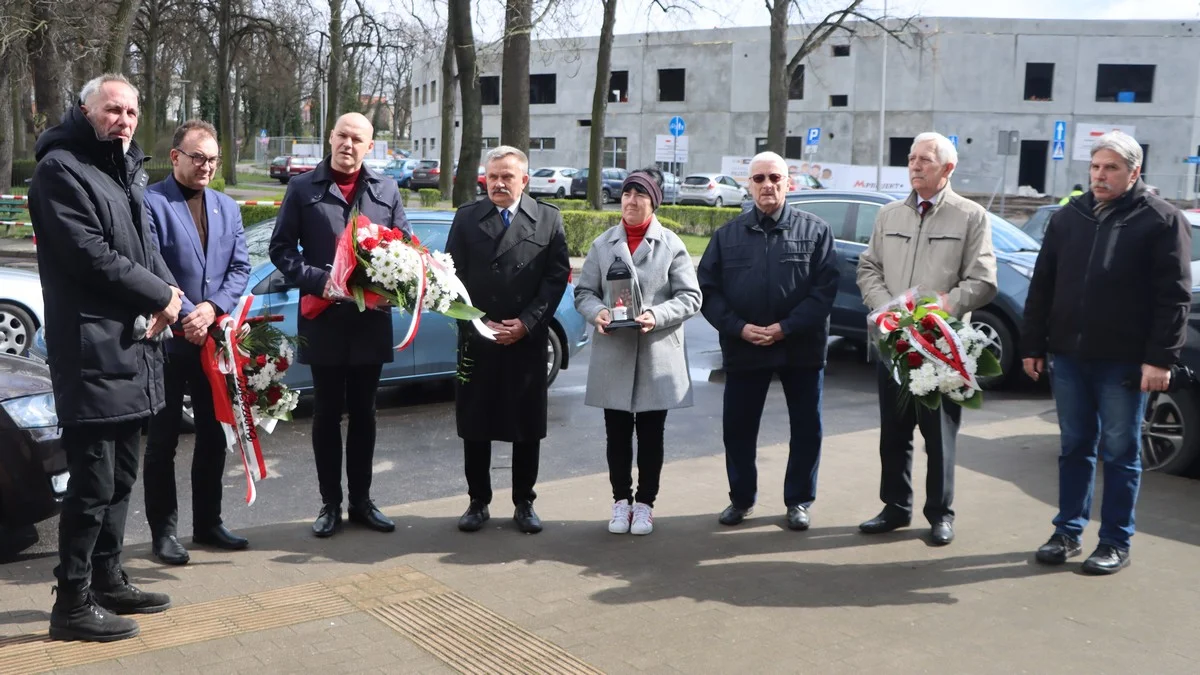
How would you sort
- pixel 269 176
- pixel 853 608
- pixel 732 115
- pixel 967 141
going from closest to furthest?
1. pixel 853 608
2. pixel 967 141
3. pixel 732 115
4. pixel 269 176

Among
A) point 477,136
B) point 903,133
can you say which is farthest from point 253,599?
point 903,133

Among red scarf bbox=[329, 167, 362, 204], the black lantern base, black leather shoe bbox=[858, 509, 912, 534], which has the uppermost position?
red scarf bbox=[329, 167, 362, 204]

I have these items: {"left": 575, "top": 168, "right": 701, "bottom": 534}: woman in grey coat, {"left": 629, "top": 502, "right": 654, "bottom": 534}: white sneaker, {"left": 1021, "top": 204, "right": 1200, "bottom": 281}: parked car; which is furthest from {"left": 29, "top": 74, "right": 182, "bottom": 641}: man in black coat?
{"left": 1021, "top": 204, "right": 1200, "bottom": 281}: parked car

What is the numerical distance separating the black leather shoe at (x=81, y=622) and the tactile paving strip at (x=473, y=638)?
100 cm

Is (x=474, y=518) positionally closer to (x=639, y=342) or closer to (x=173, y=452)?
(x=639, y=342)

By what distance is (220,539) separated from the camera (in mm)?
5633

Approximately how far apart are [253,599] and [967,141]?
50720 millimetres

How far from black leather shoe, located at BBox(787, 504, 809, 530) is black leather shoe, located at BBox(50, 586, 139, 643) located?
3.28 metres

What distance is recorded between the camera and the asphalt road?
21.2 ft

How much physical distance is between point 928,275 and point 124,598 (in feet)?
13.2

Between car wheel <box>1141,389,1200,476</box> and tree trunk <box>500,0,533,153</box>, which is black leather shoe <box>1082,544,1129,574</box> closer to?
car wheel <box>1141,389,1200,476</box>

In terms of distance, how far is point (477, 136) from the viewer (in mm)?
22203

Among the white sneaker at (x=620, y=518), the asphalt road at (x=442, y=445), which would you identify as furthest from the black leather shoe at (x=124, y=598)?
the white sneaker at (x=620, y=518)

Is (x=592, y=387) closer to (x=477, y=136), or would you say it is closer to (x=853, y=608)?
(x=853, y=608)
